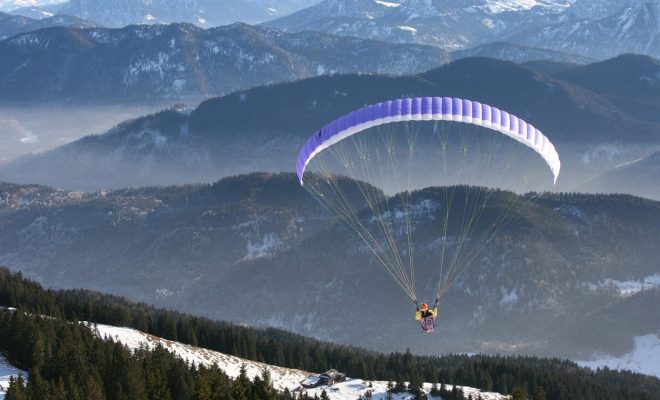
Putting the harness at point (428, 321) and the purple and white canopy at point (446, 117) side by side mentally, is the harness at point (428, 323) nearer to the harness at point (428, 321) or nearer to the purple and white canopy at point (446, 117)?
the harness at point (428, 321)

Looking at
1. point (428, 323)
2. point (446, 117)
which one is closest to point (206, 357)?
point (428, 323)

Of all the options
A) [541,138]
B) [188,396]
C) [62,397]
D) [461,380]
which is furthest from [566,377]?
[62,397]

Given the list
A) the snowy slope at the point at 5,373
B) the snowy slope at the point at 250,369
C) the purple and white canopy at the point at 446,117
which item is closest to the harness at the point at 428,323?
the purple and white canopy at the point at 446,117

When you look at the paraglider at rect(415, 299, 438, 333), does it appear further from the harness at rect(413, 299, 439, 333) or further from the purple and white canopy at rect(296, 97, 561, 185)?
the purple and white canopy at rect(296, 97, 561, 185)

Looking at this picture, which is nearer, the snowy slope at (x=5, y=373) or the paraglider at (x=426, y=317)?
the snowy slope at (x=5, y=373)

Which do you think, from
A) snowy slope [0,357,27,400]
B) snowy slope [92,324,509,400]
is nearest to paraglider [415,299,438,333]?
snowy slope [92,324,509,400]
